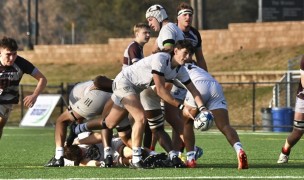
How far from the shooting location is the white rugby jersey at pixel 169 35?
15625 mm

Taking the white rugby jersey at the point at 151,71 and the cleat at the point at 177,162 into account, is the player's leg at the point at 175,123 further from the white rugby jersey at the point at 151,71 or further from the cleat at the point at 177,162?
the white rugby jersey at the point at 151,71

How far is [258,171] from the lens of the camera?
14344 mm

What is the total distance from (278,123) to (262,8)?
1593 cm

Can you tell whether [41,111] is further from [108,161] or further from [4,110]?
[108,161]

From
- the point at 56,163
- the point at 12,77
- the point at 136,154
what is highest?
the point at 12,77

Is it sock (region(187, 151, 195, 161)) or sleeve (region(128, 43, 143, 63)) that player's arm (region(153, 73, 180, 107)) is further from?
sleeve (region(128, 43, 143, 63))

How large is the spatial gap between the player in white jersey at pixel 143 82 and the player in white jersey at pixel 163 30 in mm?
473

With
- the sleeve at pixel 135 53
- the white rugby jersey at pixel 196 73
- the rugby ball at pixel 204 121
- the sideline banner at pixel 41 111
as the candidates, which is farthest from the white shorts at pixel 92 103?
the sideline banner at pixel 41 111

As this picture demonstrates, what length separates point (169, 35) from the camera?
51.5 feet

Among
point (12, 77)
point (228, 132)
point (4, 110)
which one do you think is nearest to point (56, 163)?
point (4, 110)

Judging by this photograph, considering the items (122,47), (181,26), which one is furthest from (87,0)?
(181,26)

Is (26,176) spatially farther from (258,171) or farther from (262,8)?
(262,8)

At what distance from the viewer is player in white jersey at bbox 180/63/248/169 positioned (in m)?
15.0

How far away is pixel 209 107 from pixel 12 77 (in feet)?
9.50
